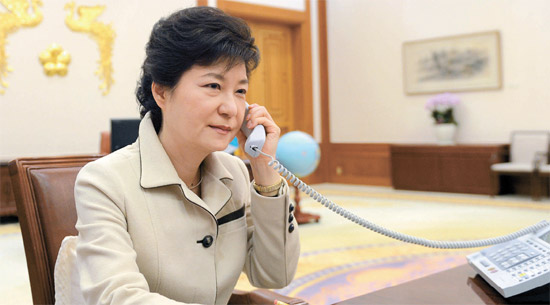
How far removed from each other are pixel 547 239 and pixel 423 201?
718 cm

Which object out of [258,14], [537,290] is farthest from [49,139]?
[537,290]

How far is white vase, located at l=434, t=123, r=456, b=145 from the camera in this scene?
9.36 metres

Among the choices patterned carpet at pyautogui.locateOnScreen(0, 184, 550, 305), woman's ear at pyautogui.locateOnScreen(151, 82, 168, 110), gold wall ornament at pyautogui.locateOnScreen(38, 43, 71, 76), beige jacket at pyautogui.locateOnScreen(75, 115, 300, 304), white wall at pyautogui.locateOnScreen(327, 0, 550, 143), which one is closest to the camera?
beige jacket at pyautogui.locateOnScreen(75, 115, 300, 304)

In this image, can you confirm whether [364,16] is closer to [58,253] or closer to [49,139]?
Answer: [49,139]

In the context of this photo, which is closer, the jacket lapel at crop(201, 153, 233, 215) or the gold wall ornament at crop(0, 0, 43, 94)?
the jacket lapel at crop(201, 153, 233, 215)

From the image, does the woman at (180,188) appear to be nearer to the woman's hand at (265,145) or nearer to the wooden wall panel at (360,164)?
the woman's hand at (265,145)

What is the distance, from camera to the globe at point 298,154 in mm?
6379

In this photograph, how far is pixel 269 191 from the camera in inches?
64.8

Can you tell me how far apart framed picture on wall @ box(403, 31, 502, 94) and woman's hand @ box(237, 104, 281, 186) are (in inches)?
323

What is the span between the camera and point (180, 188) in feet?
4.96

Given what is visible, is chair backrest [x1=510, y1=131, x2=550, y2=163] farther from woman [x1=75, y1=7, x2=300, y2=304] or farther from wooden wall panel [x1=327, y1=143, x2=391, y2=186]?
woman [x1=75, y1=7, x2=300, y2=304]

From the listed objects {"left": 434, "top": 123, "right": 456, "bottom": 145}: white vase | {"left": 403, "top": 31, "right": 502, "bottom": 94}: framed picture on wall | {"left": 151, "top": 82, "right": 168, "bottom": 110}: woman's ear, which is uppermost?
{"left": 403, "top": 31, "right": 502, "bottom": 94}: framed picture on wall

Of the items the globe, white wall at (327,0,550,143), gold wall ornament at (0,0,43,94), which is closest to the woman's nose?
the globe

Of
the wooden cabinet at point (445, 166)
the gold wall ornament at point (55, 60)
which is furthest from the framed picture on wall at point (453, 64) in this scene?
the gold wall ornament at point (55, 60)
